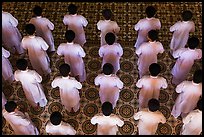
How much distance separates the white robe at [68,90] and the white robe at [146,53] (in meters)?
0.81

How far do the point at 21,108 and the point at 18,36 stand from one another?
2.96 feet

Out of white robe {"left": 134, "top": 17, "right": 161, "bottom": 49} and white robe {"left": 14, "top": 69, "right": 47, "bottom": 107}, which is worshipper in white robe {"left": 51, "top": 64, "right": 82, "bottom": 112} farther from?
white robe {"left": 134, "top": 17, "right": 161, "bottom": 49}

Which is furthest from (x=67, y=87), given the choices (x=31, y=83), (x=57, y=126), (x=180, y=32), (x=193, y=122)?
(x=180, y=32)

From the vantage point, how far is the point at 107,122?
3615mm

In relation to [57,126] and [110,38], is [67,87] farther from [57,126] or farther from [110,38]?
[110,38]

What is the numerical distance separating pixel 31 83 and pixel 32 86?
59mm

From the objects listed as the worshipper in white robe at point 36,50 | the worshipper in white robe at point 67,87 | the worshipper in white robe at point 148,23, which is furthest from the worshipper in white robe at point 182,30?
the worshipper in white robe at point 36,50

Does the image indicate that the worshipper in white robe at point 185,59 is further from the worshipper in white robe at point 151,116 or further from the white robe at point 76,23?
the white robe at point 76,23

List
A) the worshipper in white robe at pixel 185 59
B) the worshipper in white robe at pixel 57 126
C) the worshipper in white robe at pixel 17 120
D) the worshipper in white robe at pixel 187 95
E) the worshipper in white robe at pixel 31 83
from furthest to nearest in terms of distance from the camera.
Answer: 1. the worshipper in white robe at pixel 185 59
2. the worshipper in white robe at pixel 31 83
3. the worshipper in white robe at pixel 187 95
4. the worshipper in white robe at pixel 17 120
5. the worshipper in white robe at pixel 57 126

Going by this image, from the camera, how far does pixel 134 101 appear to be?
4.34m

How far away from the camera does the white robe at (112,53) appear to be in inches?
161

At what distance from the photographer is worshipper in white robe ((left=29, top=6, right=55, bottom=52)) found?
424cm

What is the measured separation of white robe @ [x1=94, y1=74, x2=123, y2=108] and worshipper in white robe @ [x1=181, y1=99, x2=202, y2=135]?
2.48 ft

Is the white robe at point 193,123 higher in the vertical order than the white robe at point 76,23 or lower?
lower
